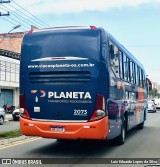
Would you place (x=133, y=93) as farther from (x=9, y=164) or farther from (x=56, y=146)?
(x=9, y=164)

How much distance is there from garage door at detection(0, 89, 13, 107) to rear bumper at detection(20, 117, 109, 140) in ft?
113

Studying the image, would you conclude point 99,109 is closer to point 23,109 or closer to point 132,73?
point 23,109

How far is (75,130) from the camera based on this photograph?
9453 mm

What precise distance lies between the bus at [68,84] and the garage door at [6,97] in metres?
34.1

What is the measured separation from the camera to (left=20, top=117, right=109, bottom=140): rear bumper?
9352 millimetres

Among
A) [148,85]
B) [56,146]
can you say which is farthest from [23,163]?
[148,85]

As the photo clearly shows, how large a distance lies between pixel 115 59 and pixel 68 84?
1975mm

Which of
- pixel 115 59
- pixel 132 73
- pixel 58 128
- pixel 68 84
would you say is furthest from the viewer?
pixel 132 73

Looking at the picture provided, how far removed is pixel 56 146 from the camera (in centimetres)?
1173

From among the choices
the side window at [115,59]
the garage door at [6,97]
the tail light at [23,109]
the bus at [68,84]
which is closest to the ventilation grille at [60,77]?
the bus at [68,84]

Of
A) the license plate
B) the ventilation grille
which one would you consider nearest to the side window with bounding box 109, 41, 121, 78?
Result: the ventilation grille

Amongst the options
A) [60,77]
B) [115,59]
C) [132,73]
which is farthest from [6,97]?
[60,77]

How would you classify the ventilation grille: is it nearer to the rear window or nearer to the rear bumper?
the rear window

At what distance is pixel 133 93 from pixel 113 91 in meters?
4.58
